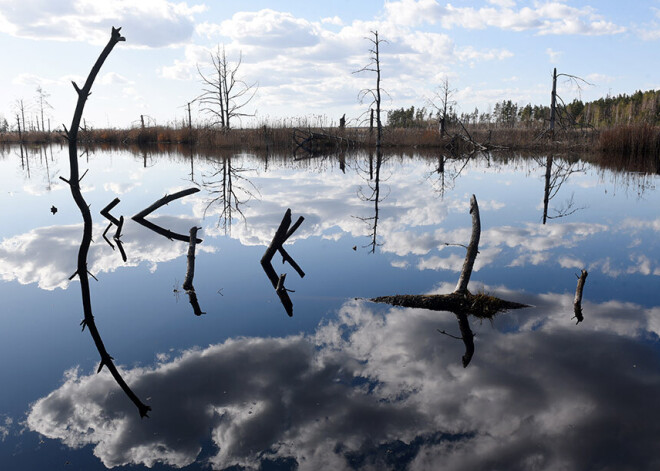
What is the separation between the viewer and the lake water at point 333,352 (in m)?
3.71

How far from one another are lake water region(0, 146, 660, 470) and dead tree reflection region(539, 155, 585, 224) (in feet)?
4.89

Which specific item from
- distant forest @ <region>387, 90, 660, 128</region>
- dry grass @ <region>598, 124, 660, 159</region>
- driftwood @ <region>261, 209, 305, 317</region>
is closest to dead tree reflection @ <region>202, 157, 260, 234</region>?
driftwood @ <region>261, 209, 305, 317</region>

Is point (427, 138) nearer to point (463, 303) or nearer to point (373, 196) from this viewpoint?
point (373, 196)

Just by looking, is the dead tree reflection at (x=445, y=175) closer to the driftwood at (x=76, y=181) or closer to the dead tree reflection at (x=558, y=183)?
the dead tree reflection at (x=558, y=183)

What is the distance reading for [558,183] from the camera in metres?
18.5

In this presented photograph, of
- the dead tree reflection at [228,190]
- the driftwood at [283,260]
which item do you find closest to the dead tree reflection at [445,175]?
the dead tree reflection at [228,190]

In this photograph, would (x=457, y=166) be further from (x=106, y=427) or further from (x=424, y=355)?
(x=106, y=427)

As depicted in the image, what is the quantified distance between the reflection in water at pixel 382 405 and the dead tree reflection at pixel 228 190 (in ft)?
20.8

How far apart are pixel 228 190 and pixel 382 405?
519 inches

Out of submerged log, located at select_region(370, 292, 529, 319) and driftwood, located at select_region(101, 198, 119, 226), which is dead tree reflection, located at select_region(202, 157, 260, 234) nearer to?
driftwood, located at select_region(101, 198, 119, 226)

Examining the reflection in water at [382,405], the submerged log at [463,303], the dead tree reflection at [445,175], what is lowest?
the reflection in water at [382,405]

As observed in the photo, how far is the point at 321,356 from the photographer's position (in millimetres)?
5156

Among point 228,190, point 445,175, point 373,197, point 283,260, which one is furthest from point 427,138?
point 283,260

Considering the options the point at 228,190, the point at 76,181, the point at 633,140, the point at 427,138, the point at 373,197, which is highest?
the point at 427,138
